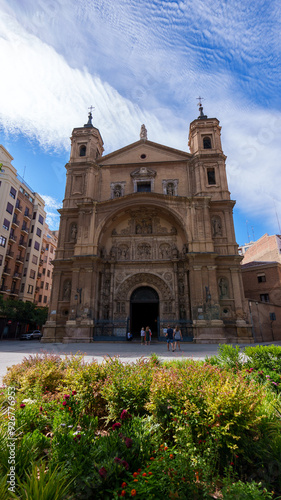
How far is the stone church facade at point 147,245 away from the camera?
72.6ft

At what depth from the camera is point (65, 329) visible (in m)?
22.9

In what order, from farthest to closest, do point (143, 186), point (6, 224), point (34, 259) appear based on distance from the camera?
1. point (34, 259)
2. point (6, 224)
3. point (143, 186)

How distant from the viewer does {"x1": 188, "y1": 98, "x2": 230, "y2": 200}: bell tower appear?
2608 cm

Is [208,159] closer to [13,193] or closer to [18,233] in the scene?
[13,193]

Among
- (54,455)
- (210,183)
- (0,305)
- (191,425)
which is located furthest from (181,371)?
(0,305)

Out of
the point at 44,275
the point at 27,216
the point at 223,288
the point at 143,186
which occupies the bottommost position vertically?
the point at 223,288

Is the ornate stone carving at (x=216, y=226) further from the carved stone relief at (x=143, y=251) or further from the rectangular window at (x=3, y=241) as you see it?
the rectangular window at (x=3, y=241)

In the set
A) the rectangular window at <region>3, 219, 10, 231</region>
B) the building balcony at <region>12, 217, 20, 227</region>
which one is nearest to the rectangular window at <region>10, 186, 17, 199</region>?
the building balcony at <region>12, 217, 20, 227</region>

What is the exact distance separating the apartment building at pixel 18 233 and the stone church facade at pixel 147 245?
15584 millimetres

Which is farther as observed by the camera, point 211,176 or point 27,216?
point 27,216

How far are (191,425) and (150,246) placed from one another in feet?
73.3

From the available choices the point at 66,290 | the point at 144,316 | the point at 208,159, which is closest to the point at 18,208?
the point at 66,290

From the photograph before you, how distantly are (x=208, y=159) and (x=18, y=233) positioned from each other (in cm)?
3110

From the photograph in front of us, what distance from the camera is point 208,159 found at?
2716 centimetres
